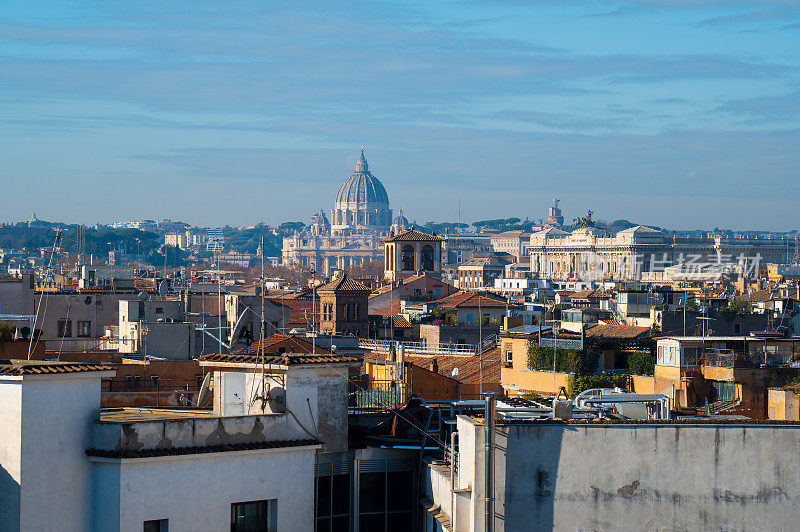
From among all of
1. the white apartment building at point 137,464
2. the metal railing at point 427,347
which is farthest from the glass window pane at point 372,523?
the metal railing at point 427,347

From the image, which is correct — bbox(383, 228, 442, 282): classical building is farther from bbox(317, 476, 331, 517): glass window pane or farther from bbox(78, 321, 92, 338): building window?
bbox(317, 476, 331, 517): glass window pane

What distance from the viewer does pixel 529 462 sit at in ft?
31.7

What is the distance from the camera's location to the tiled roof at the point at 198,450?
32.6 ft

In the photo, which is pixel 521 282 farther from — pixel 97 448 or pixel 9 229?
pixel 9 229

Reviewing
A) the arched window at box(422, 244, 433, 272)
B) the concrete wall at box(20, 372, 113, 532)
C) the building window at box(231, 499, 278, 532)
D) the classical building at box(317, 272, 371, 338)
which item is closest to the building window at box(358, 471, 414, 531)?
the building window at box(231, 499, 278, 532)

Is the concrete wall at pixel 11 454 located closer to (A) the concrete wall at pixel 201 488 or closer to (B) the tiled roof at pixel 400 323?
(A) the concrete wall at pixel 201 488

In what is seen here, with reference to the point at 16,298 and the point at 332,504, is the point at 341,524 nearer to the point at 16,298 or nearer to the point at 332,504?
the point at 332,504

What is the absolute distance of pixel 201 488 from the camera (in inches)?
401

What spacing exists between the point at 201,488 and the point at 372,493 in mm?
1635

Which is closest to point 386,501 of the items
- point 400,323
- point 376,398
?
point 376,398

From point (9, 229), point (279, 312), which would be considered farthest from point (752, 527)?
point (9, 229)

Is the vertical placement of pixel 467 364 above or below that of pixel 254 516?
below

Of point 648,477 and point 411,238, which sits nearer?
point 648,477

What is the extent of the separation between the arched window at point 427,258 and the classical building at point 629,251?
73.3 metres
